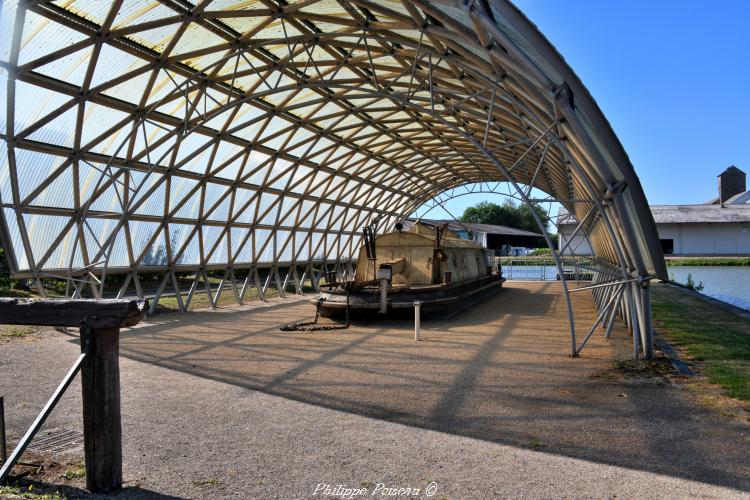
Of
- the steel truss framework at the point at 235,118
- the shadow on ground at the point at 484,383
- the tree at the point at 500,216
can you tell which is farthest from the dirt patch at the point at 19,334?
the tree at the point at 500,216

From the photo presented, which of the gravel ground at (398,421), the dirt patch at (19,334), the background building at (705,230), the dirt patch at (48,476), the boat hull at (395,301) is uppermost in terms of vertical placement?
the background building at (705,230)

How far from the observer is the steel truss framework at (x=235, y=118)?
485 inches

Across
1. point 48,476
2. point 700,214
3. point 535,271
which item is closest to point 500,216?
point 700,214

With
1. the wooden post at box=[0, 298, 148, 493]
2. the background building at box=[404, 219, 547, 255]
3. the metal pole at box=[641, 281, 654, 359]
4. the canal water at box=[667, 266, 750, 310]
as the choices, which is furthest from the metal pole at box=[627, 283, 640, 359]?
the background building at box=[404, 219, 547, 255]

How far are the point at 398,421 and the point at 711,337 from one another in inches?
413

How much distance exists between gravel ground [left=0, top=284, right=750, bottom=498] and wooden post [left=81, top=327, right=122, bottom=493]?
28cm

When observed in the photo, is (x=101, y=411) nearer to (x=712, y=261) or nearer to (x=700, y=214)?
(x=712, y=261)

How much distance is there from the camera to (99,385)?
5777 mm

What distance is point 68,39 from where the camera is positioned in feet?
46.6

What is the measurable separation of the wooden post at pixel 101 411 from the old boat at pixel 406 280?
13.5 metres

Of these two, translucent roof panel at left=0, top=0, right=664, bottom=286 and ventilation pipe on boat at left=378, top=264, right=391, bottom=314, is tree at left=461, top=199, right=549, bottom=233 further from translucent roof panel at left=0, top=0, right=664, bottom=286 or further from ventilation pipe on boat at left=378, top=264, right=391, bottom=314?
ventilation pipe on boat at left=378, top=264, right=391, bottom=314

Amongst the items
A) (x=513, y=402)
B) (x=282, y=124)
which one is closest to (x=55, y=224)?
(x=282, y=124)

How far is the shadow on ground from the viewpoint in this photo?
6.98m

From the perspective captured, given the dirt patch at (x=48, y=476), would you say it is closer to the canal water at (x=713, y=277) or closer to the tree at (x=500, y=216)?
the canal water at (x=713, y=277)
